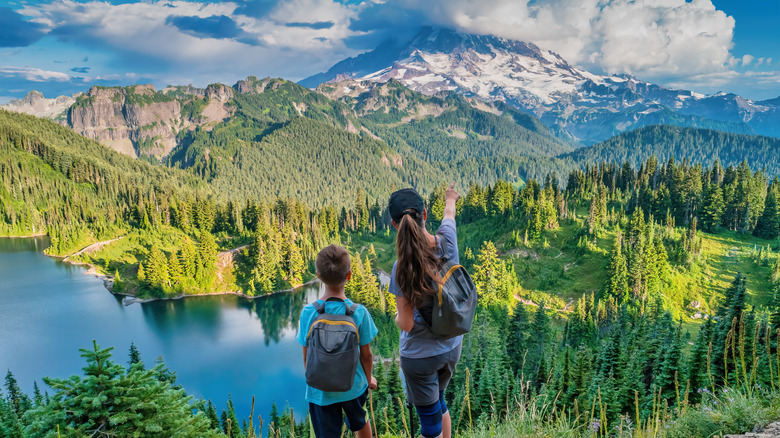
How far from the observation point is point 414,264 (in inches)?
175

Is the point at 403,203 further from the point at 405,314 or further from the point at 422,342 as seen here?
the point at 422,342

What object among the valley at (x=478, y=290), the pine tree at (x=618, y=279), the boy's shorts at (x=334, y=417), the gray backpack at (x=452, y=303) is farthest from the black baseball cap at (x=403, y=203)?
the pine tree at (x=618, y=279)

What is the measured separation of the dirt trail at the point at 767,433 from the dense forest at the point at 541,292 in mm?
141

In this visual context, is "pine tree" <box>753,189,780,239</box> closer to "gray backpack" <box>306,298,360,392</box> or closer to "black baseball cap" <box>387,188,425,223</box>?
"black baseball cap" <box>387,188,425,223</box>

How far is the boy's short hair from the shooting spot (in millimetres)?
4914

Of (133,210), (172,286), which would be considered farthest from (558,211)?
(133,210)

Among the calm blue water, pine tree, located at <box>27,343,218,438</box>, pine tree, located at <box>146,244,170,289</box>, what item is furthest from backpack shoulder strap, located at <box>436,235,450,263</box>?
pine tree, located at <box>146,244,170,289</box>

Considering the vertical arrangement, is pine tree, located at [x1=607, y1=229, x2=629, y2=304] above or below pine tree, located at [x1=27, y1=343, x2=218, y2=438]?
below

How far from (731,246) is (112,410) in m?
77.3

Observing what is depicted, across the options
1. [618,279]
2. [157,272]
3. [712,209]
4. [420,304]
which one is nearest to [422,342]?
[420,304]

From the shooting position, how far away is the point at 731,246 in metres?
60.4

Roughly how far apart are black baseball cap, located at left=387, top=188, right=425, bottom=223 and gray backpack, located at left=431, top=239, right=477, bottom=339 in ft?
2.24

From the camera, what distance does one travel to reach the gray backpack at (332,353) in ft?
15.8

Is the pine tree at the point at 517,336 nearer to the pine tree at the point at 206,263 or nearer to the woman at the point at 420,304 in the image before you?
the woman at the point at 420,304
